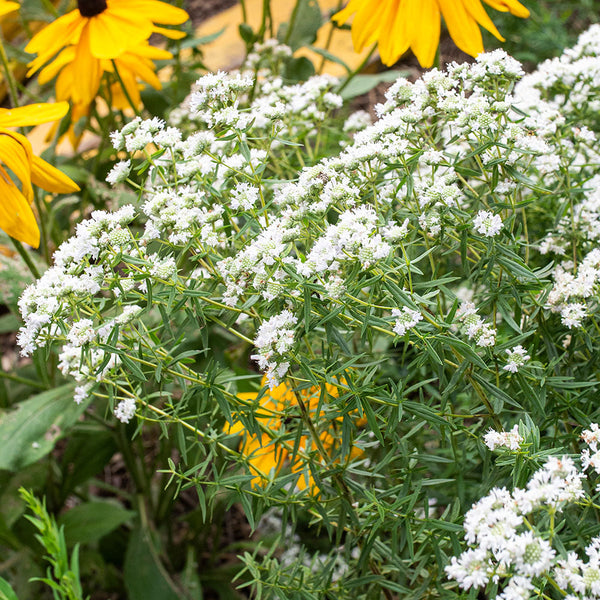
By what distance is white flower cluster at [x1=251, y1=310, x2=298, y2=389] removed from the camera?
2.06 feet

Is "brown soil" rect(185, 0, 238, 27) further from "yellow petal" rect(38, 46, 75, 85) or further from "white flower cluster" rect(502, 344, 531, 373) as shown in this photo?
"white flower cluster" rect(502, 344, 531, 373)

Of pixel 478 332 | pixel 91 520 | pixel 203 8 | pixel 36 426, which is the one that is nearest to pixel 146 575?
pixel 91 520

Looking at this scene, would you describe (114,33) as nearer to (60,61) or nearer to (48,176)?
(60,61)

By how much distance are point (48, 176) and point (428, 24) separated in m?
0.53

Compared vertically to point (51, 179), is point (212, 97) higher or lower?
higher

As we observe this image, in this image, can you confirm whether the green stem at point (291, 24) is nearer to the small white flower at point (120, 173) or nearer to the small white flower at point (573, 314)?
the small white flower at point (120, 173)

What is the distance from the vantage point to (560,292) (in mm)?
738

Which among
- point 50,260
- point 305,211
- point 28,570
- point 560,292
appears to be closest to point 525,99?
point 560,292

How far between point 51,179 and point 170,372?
0.38m

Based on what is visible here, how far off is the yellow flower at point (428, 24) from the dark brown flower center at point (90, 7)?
1.41ft

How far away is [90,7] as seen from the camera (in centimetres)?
112

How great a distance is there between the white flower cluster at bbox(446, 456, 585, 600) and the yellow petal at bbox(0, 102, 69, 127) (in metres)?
0.68

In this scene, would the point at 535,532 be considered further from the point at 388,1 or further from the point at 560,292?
the point at 388,1

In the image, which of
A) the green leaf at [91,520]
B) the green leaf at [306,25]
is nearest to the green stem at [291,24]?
the green leaf at [306,25]
